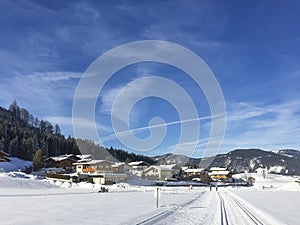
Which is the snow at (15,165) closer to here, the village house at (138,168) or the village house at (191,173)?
the village house at (138,168)

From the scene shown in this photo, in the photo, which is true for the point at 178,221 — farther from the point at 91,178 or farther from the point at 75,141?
the point at 75,141

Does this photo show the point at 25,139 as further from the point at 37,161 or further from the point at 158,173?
the point at 158,173

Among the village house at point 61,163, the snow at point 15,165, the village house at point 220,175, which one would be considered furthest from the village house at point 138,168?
the snow at point 15,165

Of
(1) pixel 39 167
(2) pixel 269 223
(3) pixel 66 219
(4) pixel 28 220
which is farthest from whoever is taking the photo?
(1) pixel 39 167

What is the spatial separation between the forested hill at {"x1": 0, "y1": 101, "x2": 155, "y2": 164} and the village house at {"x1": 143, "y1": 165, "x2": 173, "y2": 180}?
62.0 ft

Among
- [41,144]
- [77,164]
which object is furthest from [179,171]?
[41,144]

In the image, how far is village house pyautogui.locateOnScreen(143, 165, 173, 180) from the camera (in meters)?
108

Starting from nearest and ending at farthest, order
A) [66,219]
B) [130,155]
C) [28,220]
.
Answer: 1. [28,220]
2. [66,219]
3. [130,155]

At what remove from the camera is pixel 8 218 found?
12.7 meters

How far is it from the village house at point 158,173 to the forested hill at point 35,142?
18.9 m

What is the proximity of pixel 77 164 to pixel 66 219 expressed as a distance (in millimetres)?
89867

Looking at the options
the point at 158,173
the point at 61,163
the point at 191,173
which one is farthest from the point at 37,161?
the point at 191,173

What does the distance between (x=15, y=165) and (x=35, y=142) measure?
65.6 feet

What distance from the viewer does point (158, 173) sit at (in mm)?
109188
